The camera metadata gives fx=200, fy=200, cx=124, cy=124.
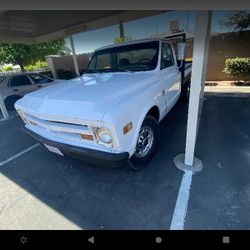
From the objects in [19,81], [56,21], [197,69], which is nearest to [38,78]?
[19,81]

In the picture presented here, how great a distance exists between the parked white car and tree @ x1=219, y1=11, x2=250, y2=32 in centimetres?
845

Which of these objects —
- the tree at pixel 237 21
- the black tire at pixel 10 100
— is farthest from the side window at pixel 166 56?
the tree at pixel 237 21

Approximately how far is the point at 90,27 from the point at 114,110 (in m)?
7.15

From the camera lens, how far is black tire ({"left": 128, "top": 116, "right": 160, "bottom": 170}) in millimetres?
3207

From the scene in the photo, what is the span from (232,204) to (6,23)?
7.94 metres

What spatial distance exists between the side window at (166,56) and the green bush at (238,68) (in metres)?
5.82

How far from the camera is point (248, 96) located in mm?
7156

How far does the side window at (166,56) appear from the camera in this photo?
4.12 m

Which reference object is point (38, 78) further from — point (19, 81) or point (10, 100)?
point (10, 100)

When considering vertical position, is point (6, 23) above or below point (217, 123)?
above

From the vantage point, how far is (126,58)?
4297mm

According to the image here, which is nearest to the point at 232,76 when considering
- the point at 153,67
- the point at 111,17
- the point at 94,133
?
the point at 111,17

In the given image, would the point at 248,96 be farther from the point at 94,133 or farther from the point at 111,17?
the point at 94,133

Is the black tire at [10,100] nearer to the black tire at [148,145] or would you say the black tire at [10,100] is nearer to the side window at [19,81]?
the side window at [19,81]
